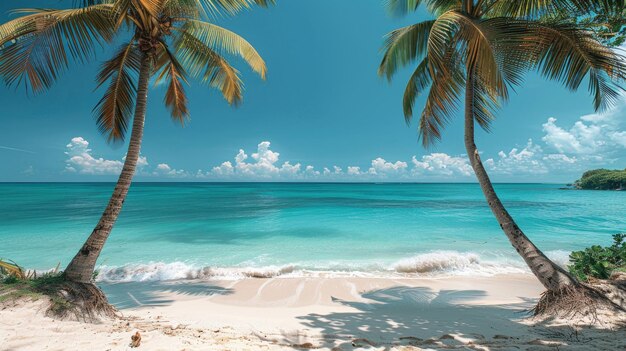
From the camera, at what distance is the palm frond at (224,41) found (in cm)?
647

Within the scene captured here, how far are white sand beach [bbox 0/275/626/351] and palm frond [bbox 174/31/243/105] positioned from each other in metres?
5.09

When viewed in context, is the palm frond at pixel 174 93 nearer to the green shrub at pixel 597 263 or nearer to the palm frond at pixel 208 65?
the palm frond at pixel 208 65

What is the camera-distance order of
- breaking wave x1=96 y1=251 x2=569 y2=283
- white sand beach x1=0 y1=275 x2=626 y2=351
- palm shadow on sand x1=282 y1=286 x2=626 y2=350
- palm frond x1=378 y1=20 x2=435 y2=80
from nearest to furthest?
white sand beach x1=0 y1=275 x2=626 y2=351
palm shadow on sand x1=282 y1=286 x2=626 y2=350
palm frond x1=378 y1=20 x2=435 y2=80
breaking wave x1=96 y1=251 x2=569 y2=283

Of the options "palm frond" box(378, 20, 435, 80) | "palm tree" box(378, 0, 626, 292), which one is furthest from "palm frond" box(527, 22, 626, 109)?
"palm frond" box(378, 20, 435, 80)

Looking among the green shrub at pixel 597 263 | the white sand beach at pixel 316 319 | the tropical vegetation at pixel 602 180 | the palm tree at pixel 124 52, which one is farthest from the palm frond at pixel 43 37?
the tropical vegetation at pixel 602 180

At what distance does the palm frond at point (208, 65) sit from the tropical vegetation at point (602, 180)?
86.1 m

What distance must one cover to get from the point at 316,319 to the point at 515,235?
376 cm

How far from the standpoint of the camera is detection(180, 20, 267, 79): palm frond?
21.2ft

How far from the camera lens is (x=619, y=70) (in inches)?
158

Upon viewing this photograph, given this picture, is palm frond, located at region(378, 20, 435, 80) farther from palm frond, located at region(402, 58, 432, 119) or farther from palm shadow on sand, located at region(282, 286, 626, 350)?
palm shadow on sand, located at region(282, 286, 626, 350)

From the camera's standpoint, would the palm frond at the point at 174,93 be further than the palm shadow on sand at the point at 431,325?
Yes

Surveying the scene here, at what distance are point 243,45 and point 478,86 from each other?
18.9 ft

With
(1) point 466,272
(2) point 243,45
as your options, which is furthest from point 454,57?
(1) point 466,272

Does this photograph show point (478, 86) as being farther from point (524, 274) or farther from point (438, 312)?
point (524, 274)
